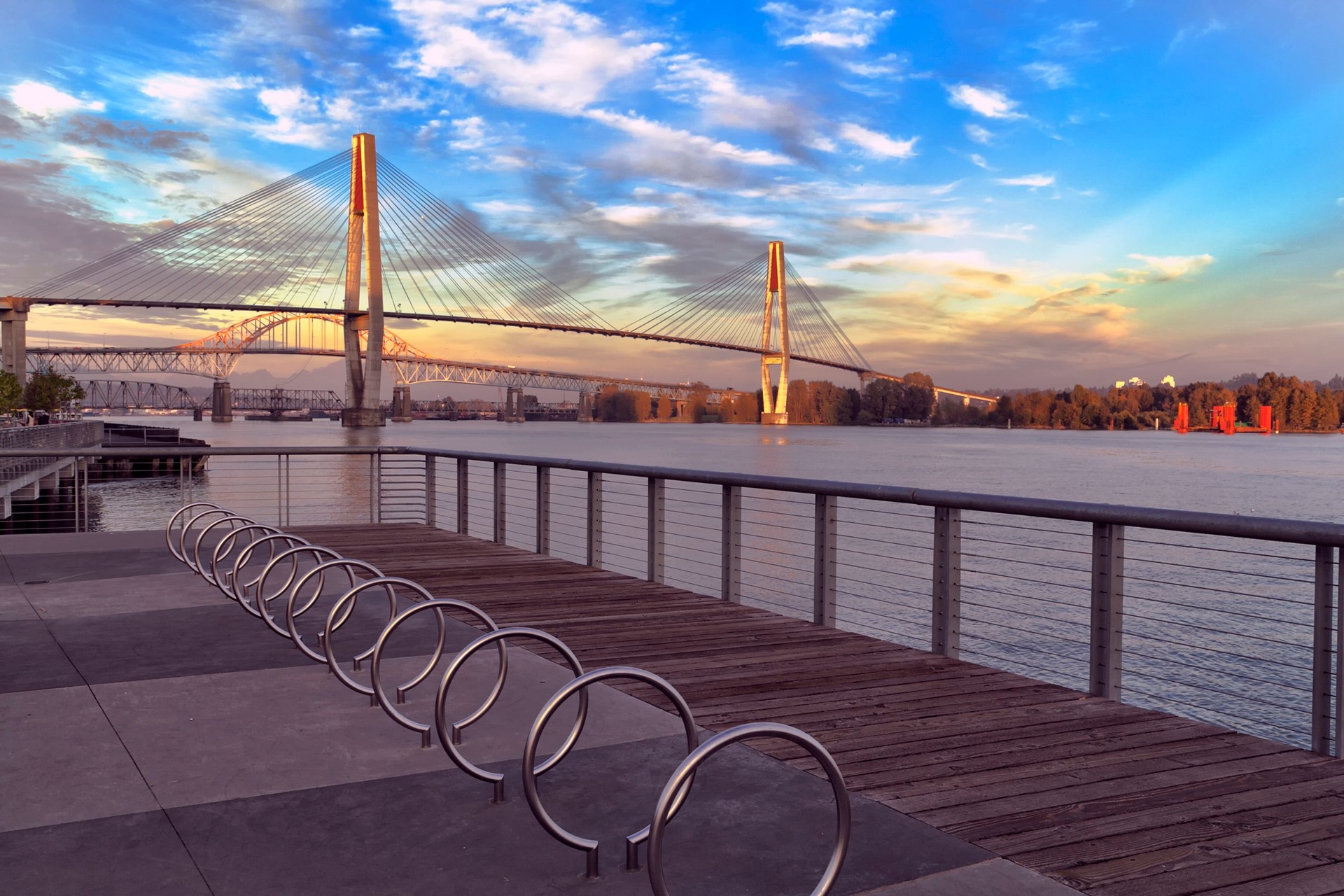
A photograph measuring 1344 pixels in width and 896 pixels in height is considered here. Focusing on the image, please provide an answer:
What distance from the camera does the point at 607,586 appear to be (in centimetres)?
745

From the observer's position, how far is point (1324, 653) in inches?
148

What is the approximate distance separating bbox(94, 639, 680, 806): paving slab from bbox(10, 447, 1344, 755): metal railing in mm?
1864

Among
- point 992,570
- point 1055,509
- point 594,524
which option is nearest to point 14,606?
point 594,524

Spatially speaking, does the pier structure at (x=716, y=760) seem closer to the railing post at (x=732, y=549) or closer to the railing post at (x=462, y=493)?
the railing post at (x=732, y=549)

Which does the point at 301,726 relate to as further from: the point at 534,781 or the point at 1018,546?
the point at 1018,546

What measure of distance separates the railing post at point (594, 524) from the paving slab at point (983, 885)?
5.80 m

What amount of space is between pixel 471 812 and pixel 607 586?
4.37 metres

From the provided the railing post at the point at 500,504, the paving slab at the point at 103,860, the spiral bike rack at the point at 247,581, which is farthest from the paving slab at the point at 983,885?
the railing post at the point at 500,504

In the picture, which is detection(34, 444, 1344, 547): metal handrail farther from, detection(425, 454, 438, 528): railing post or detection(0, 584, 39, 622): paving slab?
detection(0, 584, 39, 622): paving slab

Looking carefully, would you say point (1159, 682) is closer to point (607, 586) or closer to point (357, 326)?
point (607, 586)

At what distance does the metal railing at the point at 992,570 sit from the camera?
441cm

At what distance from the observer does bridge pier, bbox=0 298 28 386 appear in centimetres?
→ 5697

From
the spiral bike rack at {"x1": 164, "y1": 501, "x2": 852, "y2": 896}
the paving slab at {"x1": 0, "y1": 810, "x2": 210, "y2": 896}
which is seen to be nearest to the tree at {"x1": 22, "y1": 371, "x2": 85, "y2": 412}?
the spiral bike rack at {"x1": 164, "y1": 501, "x2": 852, "y2": 896}

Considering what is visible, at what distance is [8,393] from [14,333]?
38.9 ft
